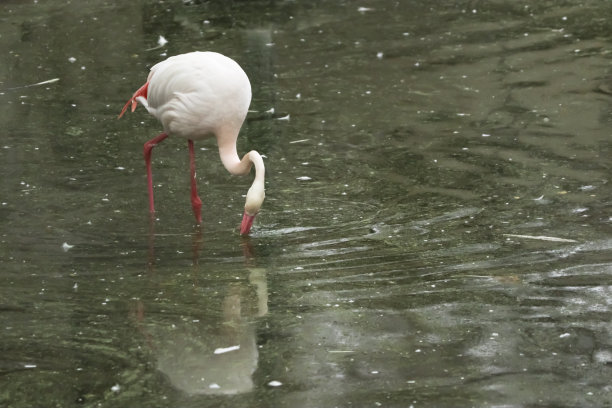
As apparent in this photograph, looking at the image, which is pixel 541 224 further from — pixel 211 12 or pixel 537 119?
pixel 211 12

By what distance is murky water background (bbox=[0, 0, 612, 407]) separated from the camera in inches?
182

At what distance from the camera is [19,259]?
6.06m

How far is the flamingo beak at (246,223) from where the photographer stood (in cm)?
637

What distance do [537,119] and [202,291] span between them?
393cm

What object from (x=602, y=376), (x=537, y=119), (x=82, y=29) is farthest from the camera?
(x=82, y=29)

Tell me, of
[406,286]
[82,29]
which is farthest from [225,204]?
[82,29]

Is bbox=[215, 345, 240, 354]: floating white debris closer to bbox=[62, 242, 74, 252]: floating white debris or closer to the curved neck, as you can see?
bbox=[62, 242, 74, 252]: floating white debris

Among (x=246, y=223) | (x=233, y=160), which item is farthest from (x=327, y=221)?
(x=233, y=160)

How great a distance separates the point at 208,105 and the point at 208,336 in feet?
6.59

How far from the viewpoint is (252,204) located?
6293 millimetres

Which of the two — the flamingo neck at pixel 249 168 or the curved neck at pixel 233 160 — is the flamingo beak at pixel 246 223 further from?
the curved neck at pixel 233 160

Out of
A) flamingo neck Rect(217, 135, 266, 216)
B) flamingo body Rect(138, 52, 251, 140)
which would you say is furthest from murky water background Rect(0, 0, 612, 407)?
flamingo body Rect(138, 52, 251, 140)

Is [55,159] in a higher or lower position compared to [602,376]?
lower

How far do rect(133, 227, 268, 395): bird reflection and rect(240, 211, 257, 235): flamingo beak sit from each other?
1.60ft
